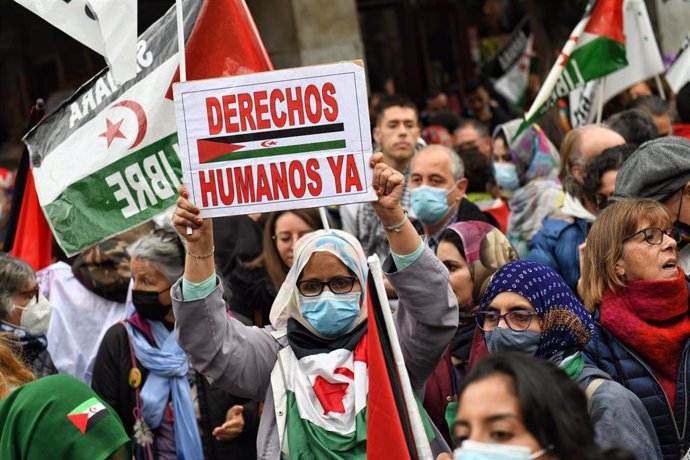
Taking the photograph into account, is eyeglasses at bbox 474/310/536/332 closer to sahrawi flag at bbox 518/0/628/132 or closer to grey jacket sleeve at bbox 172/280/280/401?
grey jacket sleeve at bbox 172/280/280/401

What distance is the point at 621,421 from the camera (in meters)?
3.67

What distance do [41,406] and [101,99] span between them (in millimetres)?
2006

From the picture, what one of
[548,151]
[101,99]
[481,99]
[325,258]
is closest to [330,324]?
[325,258]

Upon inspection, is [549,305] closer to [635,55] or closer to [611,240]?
[611,240]

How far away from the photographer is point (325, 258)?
440 cm

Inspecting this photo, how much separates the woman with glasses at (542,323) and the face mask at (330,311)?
0.46m

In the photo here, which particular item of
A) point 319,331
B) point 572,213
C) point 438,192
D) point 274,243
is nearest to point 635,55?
point 438,192

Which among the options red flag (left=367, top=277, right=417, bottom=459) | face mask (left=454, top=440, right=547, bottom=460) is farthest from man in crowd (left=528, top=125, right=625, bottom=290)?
face mask (left=454, top=440, right=547, bottom=460)

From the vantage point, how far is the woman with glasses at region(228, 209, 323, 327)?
650 centimetres

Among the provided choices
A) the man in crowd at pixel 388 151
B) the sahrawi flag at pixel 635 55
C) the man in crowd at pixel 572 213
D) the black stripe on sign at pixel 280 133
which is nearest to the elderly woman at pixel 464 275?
the man in crowd at pixel 572 213

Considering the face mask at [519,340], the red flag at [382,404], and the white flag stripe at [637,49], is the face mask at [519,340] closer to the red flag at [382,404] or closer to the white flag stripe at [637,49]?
the red flag at [382,404]

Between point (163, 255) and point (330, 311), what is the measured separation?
1.74 meters

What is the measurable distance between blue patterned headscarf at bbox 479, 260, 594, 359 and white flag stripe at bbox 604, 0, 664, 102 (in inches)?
186

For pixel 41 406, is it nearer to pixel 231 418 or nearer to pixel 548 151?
pixel 231 418
